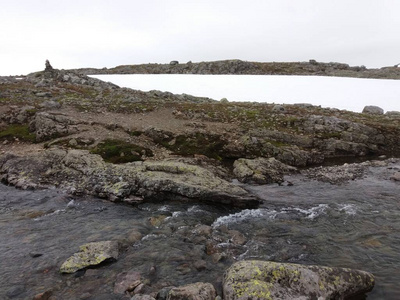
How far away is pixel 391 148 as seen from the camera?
32.6m

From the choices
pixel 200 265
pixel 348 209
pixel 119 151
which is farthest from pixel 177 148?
pixel 200 265

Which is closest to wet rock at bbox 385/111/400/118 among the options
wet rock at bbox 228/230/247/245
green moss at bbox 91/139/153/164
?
green moss at bbox 91/139/153/164

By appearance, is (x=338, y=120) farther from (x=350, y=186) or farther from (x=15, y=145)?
(x=15, y=145)

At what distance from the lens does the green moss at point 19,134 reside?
28.8 metres

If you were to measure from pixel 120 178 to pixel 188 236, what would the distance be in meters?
7.80

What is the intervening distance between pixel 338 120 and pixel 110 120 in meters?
28.1

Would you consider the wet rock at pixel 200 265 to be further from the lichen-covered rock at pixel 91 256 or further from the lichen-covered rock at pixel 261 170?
the lichen-covered rock at pixel 261 170

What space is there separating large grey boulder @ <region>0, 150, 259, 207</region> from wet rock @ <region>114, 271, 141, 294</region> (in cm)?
744

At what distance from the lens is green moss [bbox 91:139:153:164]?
24.6 metres

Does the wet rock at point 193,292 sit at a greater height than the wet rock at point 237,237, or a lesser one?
greater

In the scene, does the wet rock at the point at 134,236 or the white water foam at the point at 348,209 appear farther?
the white water foam at the point at 348,209

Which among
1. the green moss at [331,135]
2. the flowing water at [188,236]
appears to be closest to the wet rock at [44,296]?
the flowing water at [188,236]

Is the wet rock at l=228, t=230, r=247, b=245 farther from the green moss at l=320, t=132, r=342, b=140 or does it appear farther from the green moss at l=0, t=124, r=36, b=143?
the green moss at l=0, t=124, r=36, b=143

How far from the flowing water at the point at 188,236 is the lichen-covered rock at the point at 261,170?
2.15 meters
